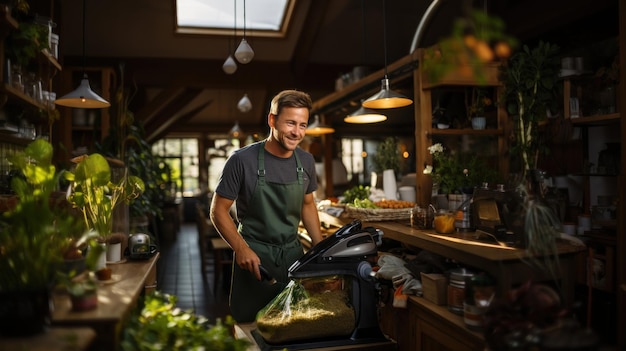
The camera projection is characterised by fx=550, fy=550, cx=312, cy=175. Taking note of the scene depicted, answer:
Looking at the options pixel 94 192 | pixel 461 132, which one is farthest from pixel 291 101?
pixel 461 132

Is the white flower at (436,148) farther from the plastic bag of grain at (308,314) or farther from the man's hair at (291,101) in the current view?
the plastic bag of grain at (308,314)

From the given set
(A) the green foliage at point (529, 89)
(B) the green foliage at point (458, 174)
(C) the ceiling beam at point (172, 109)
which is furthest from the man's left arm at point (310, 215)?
(C) the ceiling beam at point (172, 109)

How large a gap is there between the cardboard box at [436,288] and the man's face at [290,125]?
0.95 meters

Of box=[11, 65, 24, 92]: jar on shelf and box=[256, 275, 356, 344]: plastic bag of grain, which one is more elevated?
box=[11, 65, 24, 92]: jar on shelf

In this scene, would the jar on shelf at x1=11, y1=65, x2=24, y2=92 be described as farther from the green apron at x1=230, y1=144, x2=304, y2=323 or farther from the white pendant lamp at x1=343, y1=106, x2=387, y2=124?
the white pendant lamp at x1=343, y1=106, x2=387, y2=124

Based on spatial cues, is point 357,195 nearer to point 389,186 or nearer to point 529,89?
point 389,186

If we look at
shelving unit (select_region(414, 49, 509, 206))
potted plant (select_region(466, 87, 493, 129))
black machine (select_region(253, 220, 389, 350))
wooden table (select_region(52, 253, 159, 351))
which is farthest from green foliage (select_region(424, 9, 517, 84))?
potted plant (select_region(466, 87, 493, 129))

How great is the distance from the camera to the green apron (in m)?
2.98

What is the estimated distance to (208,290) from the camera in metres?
6.72

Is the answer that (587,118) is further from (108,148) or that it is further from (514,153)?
(108,148)

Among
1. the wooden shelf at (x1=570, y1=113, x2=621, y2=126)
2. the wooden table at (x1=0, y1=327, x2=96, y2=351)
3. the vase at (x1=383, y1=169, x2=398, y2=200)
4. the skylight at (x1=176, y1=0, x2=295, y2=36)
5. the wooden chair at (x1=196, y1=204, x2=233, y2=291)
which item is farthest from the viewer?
the skylight at (x1=176, y1=0, x2=295, y2=36)

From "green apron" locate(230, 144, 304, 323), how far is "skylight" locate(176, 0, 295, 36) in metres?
5.27

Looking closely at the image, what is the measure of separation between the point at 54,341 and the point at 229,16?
7.19 metres

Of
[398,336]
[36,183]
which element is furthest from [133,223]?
[36,183]
